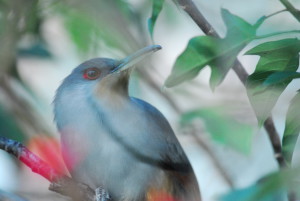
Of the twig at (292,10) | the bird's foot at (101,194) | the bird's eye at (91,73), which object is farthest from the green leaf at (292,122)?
the bird's eye at (91,73)

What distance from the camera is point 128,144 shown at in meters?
2.84

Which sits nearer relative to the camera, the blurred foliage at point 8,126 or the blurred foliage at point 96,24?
the blurred foliage at point 96,24

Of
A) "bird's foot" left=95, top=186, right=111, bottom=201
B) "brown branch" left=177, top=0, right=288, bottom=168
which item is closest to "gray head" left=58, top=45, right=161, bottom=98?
"bird's foot" left=95, top=186, right=111, bottom=201

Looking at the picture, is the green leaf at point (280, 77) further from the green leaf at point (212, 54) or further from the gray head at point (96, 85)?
the gray head at point (96, 85)

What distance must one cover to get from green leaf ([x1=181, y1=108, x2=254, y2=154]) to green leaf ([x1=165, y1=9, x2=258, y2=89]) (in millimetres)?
808

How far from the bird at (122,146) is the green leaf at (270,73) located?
76 centimetres

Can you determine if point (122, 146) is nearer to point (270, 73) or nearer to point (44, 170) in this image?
point (44, 170)

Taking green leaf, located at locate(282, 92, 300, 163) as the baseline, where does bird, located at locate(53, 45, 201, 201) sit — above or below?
above

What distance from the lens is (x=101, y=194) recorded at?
275cm

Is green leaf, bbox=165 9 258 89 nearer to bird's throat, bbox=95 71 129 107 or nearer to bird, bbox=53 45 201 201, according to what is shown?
bird, bbox=53 45 201 201

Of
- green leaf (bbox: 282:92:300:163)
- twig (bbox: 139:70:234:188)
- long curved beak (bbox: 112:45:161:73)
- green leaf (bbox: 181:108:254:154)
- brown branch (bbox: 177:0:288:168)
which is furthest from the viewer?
twig (bbox: 139:70:234:188)

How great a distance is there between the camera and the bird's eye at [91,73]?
331 cm

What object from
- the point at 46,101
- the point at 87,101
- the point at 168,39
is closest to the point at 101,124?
the point at 87,101

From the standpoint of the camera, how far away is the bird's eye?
3312mm
